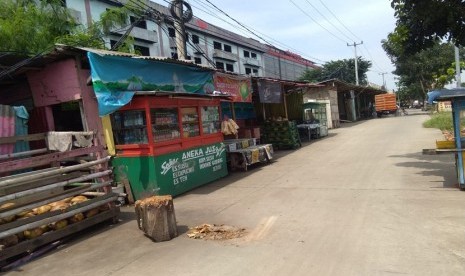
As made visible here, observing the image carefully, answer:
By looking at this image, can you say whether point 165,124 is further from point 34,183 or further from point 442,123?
point 442,123

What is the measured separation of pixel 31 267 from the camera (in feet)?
18.3

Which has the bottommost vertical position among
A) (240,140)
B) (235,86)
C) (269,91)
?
(240,140)

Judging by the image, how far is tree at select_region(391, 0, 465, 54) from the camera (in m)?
9.13

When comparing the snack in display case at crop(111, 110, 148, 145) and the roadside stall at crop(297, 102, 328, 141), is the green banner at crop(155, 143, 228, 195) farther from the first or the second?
the roadside stall at crop(297, 102, 328, 141)

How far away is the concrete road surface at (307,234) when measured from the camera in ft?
15.5

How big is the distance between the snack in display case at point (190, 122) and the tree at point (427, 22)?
5768 mm

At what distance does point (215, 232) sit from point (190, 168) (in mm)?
4039

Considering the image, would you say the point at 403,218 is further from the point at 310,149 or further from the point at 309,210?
the point at 310,149

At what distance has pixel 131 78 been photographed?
9.28 m

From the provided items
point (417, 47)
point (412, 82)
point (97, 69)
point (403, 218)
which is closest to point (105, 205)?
point (97, 69)

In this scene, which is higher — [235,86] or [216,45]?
[216,45]

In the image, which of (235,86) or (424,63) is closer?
(235,86)

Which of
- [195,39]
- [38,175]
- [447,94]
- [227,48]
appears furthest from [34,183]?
[227,48]

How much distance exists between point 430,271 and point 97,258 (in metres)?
4.30
